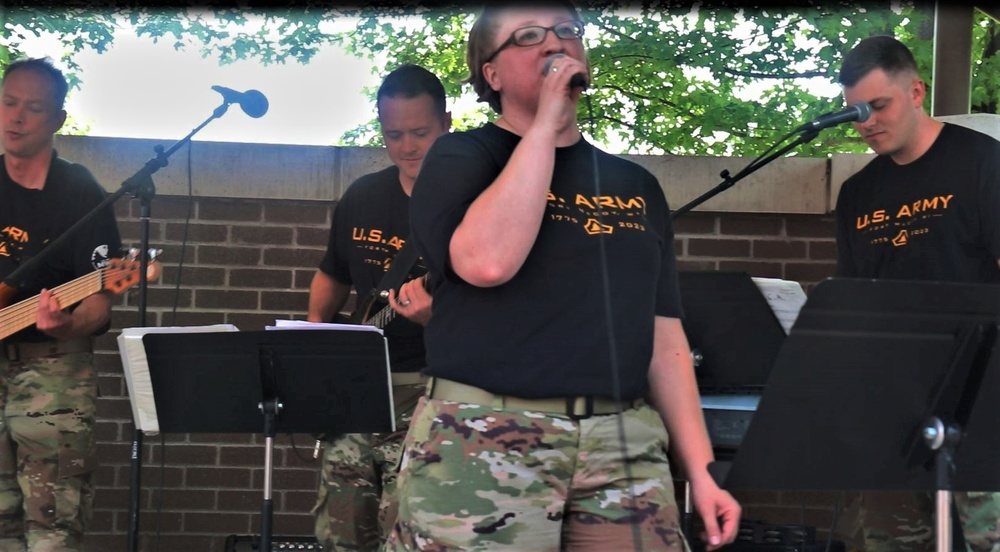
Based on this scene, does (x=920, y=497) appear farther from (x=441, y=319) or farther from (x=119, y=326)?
(x=119, y=326)

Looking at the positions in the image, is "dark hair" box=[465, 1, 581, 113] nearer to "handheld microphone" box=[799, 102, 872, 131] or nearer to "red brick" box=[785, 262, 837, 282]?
"handheld microphone" box=[799, 102, 872, 131]

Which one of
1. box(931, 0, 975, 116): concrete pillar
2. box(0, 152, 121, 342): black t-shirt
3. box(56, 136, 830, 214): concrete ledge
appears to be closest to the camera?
box(0, 152, 121, 342): black t-shirt

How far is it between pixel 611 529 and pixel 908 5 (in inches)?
289

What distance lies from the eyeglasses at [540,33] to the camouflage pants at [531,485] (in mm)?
786

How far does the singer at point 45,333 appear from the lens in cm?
462

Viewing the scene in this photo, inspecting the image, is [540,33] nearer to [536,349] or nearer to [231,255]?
[536,349]

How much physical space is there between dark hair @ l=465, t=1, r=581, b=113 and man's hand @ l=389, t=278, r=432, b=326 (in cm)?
125

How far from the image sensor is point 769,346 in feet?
14.2

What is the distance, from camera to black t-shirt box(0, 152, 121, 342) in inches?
189

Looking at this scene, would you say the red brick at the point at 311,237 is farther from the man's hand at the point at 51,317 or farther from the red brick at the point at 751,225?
the red brick at the point at 751,225

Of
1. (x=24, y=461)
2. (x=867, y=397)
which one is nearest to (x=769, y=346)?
(x=867, y=397)

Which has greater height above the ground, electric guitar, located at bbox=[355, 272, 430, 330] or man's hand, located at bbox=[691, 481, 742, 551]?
electric guitar, located at bbox=[355, 272, 430, 330]

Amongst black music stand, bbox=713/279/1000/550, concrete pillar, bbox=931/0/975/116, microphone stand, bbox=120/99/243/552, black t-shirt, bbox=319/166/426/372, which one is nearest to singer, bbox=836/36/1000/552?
black music stand, bbox=713/279/1000/550

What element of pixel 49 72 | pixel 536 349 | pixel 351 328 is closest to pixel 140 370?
pixel 351 328
